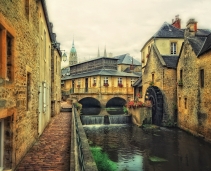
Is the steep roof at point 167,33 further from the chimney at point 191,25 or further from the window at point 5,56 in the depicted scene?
the window at point 5,56

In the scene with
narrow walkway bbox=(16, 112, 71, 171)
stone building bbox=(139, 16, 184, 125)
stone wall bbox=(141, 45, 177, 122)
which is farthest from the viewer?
stone building bbox=(139, 16, 184, 125)

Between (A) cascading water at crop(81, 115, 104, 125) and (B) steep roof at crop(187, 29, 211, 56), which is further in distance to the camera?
(A) cascading water at crop(81, 115, 104, 125)

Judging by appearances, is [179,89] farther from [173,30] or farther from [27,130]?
[27,130]

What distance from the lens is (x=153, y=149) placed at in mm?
14234

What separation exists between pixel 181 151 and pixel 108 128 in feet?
29.1

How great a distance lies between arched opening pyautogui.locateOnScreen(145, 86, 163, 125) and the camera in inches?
868

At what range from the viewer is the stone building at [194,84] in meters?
14.7

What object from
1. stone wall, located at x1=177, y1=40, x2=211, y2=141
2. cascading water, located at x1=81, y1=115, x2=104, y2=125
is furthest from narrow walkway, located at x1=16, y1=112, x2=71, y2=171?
cascading water, located at x1=81, y1=115, x2=104, y2=125

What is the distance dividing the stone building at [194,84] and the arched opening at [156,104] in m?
1.90

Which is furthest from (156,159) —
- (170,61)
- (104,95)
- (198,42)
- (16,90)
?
(104,95)

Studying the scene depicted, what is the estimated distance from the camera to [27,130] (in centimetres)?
720

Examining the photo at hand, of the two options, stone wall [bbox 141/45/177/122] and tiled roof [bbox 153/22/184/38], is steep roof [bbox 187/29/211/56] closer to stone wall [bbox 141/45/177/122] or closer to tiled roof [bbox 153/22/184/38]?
stone wall [bbox 141/45/177/122]

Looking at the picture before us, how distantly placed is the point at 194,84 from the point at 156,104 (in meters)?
6.13

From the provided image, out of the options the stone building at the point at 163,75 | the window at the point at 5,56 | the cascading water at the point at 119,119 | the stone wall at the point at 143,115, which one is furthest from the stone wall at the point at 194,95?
the window at the point at 5,56
